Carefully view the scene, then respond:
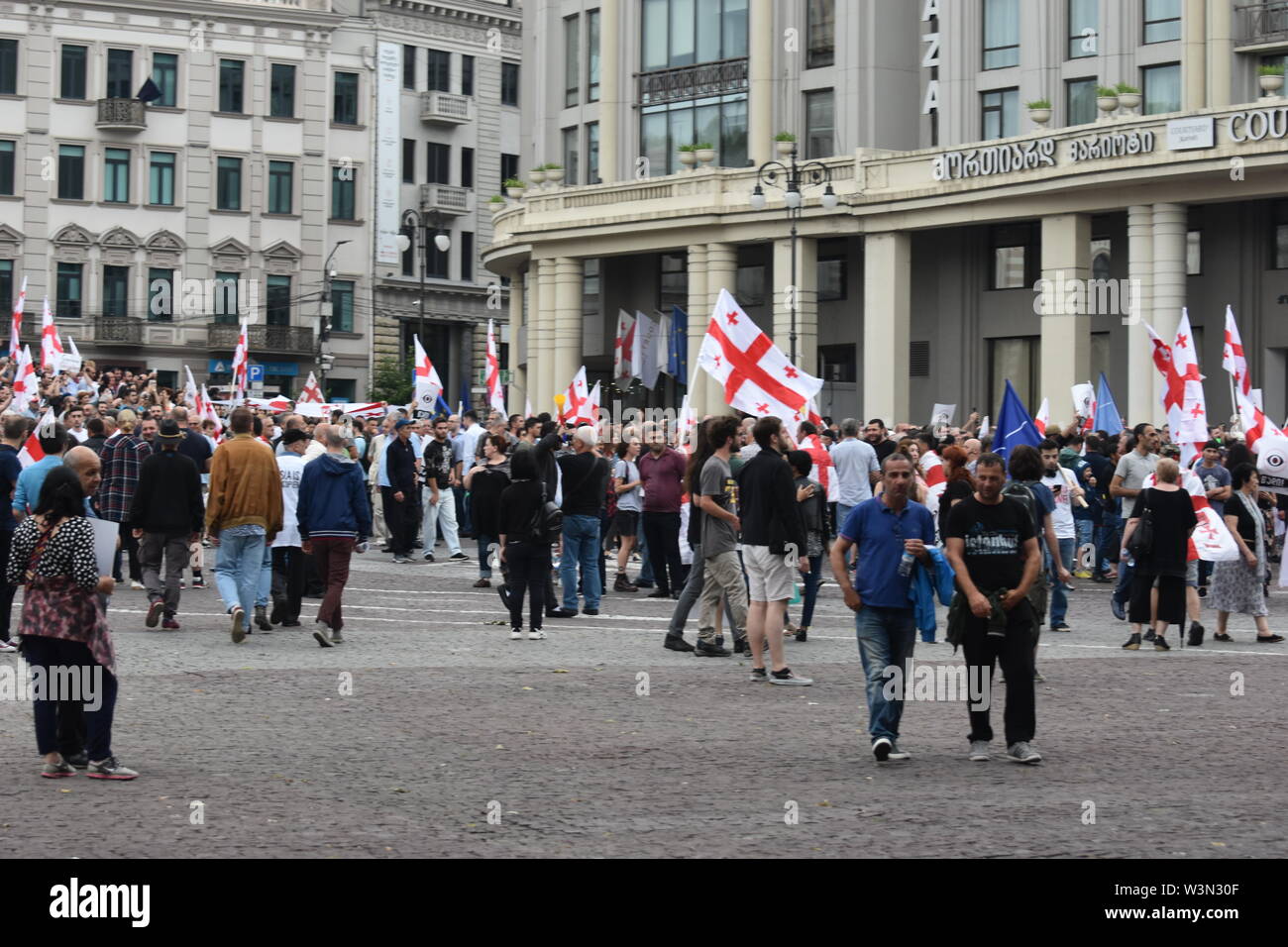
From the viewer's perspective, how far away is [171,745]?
11.7 metres

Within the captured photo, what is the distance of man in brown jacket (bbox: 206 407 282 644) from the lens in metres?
17.2

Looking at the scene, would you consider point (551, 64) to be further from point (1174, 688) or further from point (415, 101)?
point (1174, 688)

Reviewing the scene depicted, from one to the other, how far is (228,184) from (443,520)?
1805 inches

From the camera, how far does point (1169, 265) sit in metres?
39.1

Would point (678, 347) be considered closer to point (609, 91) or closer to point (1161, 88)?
point (609, 91)

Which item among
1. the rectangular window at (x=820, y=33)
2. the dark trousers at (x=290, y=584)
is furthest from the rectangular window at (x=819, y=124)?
the dark trousers at (x=290, y=584)

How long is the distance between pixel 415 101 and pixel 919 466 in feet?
181

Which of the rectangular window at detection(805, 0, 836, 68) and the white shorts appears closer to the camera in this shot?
the white shorts

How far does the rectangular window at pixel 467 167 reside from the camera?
7800cm

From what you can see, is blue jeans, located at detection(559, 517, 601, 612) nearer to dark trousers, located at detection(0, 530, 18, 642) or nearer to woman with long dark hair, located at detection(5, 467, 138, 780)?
dark trousers, located at detection(0, 530, 18, 642)

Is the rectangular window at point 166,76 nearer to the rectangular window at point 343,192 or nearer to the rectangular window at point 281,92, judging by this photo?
the rectangular window at point 281,92

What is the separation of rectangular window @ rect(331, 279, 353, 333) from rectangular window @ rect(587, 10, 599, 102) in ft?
65.0

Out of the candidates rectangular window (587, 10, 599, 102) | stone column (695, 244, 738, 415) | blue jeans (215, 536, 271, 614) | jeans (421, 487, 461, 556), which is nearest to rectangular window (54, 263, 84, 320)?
rectangular window (587, 10, 599, 102)

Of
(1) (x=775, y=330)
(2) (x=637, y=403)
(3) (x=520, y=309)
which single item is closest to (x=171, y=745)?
(1) (x=775, y=330)
